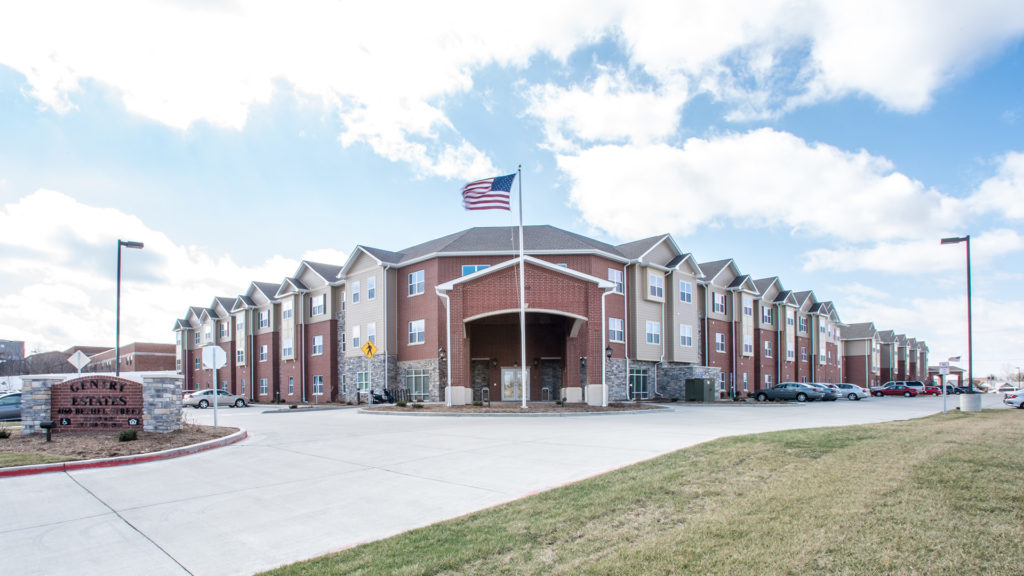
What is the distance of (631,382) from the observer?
123 feet

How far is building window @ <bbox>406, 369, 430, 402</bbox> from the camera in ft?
116

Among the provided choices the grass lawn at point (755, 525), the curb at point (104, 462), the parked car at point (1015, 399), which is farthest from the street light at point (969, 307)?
the curb at point (104, 462)

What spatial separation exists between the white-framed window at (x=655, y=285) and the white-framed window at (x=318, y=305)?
78.2ft

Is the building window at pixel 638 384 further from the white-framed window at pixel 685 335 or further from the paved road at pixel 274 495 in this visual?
the paved road at pixel 274 495

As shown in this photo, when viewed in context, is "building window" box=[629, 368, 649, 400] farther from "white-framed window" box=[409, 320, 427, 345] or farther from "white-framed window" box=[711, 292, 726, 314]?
"white-framed window" box=[409, 320, 427, 345]

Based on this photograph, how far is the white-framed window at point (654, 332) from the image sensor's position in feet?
126

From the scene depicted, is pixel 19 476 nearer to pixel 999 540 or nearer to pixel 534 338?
pixel 999 540

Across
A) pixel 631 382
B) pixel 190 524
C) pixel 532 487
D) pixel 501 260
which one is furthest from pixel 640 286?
pixel 190 524

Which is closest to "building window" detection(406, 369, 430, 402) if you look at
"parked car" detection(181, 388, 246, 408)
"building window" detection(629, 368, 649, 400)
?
"building window" detection(629, 368, 649, 400)

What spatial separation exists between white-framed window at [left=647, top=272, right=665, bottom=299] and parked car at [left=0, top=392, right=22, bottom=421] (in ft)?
108

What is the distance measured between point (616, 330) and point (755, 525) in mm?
30368

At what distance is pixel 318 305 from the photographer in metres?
45.8

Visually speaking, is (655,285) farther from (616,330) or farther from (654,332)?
(616,330)

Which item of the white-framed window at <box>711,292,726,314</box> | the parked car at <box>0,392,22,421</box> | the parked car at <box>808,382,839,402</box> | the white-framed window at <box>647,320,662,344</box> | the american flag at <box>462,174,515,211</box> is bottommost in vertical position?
the parked car at <box>808,382,839,402</box>
